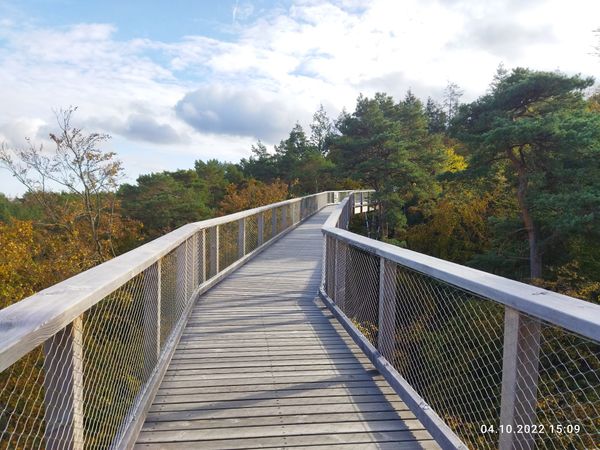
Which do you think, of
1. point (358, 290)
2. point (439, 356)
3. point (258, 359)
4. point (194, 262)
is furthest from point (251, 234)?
point (258, 359)

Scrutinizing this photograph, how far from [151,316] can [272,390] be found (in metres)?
1.03

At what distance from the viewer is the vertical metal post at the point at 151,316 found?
328cm

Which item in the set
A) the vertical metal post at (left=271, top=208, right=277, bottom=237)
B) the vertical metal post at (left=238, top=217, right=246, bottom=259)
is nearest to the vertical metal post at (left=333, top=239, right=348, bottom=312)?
the vertical metal post at (left=238, top=217, right=246, bottom=259)

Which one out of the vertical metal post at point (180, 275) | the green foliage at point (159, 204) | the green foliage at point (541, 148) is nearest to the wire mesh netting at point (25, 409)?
the vertical metal post at point (180, 275)

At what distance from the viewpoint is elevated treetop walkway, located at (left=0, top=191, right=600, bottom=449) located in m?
1.85

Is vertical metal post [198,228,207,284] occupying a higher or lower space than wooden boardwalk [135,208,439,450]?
higher

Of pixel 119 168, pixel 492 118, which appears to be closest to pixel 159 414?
pixel 492 118

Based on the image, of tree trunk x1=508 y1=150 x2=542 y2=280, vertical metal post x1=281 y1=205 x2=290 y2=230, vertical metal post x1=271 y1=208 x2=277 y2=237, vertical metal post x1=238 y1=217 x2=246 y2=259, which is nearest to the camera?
vertical metal post x1=238 y1=217 x2=246 y2=259

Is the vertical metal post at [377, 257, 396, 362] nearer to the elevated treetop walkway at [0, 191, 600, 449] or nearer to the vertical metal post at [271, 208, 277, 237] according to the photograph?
the elevated treetop walkway at [0, 191, 600, 449]

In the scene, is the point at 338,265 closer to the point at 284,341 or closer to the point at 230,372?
the point at 284,341

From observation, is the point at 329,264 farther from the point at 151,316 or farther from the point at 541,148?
the point at 541,148

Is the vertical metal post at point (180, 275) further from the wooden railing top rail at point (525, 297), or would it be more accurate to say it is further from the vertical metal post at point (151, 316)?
the wooden railing top rail at point (525, 297)

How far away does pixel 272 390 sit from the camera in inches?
140

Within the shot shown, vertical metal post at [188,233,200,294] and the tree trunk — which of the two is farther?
the tree trunk
